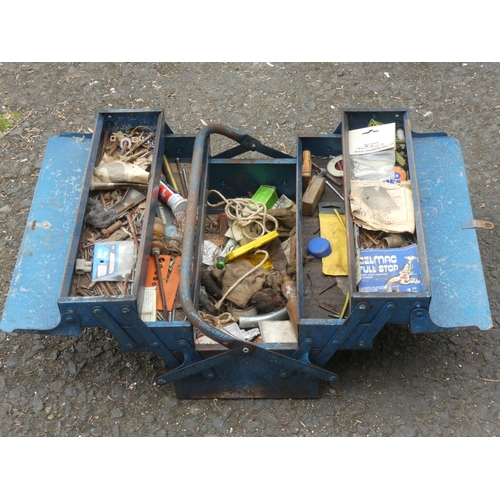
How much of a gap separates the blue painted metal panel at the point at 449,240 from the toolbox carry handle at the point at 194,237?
1158 millimetres

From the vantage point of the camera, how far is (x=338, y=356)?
4.52 m

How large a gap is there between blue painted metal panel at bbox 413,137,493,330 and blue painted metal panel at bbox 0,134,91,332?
7.69 ft

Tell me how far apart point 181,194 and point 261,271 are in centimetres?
93

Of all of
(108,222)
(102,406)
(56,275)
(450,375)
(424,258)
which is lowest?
(102,406)

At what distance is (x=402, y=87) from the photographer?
639cm

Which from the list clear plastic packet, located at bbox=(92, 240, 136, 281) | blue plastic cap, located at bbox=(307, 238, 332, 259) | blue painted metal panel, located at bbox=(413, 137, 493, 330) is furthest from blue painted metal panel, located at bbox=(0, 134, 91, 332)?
blue painted metal panel, located at bbox=(413, 137, 493, 330)

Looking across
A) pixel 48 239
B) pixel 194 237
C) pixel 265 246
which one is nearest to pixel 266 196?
pixel 265 246

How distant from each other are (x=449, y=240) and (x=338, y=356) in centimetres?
109

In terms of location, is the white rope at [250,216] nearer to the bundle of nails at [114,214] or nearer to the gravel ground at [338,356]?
the bundle of nails at [114,214]

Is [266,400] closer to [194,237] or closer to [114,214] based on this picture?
[194,237]

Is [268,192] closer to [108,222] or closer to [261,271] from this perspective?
[261,271]

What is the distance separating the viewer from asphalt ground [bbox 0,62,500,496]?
429 cm

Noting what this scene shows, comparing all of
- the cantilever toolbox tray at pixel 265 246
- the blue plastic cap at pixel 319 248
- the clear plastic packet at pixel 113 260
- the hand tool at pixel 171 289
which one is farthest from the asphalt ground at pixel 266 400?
the clear plastic packet at pixel 113 260
